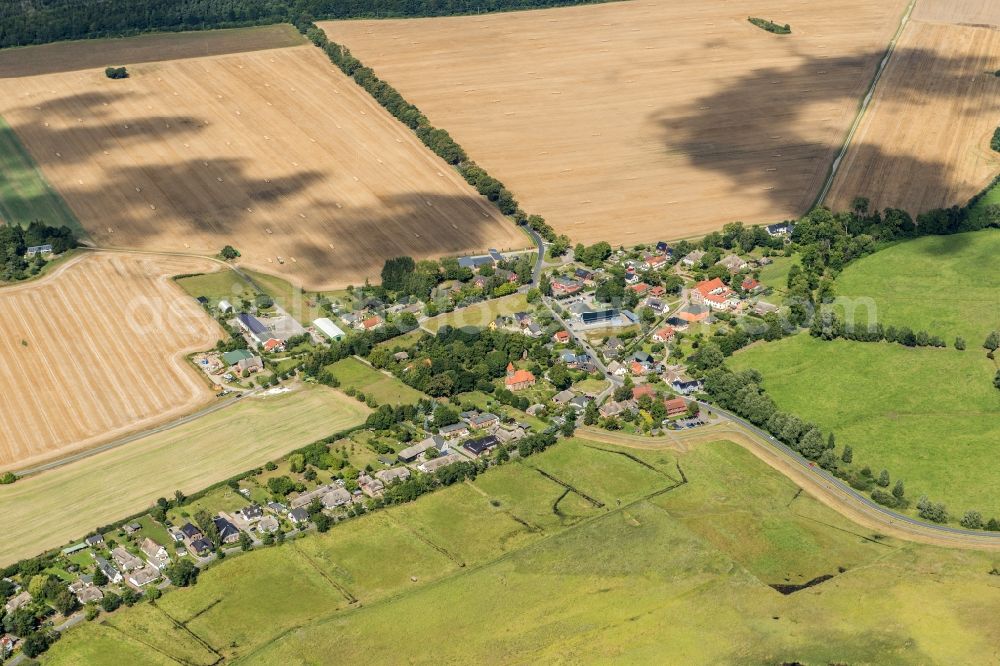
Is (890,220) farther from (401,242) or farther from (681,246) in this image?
(401,242)

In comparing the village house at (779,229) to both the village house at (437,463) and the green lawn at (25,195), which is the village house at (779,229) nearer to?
the village house at (437,463)

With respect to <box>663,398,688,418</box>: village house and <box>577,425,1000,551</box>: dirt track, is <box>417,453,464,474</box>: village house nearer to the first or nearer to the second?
<box>577,425,1000,551</box>: dirt track

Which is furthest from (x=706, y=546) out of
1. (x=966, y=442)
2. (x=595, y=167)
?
(x=595, y=167)

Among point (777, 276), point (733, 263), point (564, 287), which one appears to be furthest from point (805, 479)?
point (733, 263)

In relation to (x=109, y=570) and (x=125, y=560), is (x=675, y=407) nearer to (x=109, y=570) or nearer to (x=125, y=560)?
(x=125, y=560)

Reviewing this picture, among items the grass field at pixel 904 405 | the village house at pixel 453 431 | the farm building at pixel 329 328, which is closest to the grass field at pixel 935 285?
the grass field at pixel 904 405

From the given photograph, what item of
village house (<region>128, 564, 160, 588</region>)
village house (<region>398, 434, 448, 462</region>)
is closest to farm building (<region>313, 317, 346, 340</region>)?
village house (<region>398, 434, 448, 462</region>)
